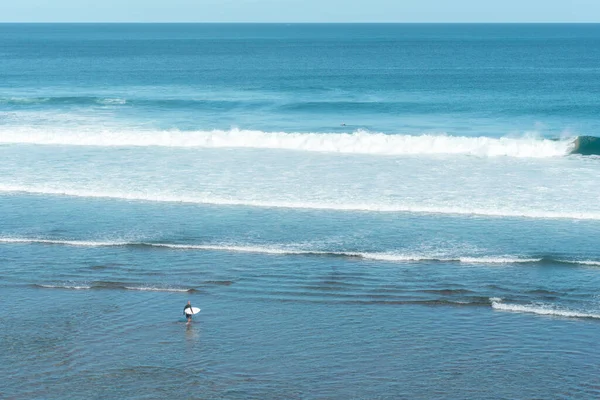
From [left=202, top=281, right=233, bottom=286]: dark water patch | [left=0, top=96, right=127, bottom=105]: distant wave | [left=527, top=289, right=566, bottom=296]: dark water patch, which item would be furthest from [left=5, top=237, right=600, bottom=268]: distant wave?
[left=0, top=96, right=127, bottom=105]: distant wave

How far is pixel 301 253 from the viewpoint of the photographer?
2370cm

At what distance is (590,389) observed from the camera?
51.6 ft

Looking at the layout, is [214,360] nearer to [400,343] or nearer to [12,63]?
[400,343]

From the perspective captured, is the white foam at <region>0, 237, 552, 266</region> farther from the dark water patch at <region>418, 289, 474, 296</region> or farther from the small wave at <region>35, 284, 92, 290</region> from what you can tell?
the small wave at <region>35, 284, 92, 290</region>

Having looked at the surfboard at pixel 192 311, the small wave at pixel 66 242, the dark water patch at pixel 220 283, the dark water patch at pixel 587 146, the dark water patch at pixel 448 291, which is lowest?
the dark water patch at pixel 448 291

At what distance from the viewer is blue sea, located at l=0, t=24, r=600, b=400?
1661cm

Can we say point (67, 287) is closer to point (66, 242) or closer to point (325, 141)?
point (66, 242)

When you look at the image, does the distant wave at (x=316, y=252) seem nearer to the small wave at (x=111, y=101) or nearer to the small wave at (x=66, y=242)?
the small wave at (x=66, y=242)

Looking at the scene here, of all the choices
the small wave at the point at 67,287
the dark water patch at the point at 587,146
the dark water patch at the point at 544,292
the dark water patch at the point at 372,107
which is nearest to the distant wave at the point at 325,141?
the dark water patch at the point at 587,146

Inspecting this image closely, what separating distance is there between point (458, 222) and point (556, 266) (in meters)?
4.87

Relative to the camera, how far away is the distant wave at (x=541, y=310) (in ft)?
63.1

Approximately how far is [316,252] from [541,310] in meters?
6.88

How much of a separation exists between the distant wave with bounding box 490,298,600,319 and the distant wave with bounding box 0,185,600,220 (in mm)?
8420

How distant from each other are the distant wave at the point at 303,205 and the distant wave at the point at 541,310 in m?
8.42
